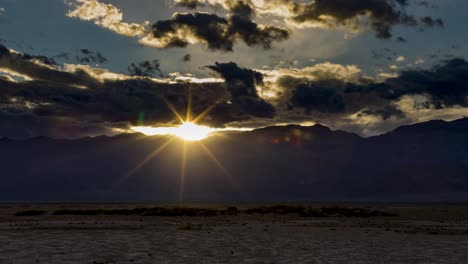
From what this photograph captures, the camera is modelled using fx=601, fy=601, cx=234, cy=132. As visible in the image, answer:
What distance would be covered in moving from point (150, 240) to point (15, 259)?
45.7 ft

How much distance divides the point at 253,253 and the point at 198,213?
63153mm

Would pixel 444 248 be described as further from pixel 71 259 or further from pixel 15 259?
pixel 15 259

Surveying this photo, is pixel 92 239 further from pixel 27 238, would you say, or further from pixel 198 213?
pixel 198 213

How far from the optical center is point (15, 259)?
1271 inches

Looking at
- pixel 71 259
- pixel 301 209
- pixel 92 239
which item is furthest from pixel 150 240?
pixel 301 209

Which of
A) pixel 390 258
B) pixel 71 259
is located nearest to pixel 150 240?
pixel 71 259

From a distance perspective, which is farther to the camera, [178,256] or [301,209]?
[301,209]

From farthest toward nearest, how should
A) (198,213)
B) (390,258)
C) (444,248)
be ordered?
(198,213)
(444,248)
(390,258)

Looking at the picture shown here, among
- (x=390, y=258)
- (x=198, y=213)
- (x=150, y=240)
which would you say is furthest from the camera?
(x=198, y=213)

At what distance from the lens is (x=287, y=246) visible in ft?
134

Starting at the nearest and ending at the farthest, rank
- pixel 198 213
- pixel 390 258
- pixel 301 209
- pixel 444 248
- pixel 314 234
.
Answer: pixel 390 258, pixel 444 248, pixel 314 234, pixel 198 213, pixel 301 209

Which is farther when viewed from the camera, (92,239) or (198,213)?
(198,213)

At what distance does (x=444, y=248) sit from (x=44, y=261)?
25.4 m

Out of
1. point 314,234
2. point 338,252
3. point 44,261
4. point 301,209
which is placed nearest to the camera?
point 44,261
